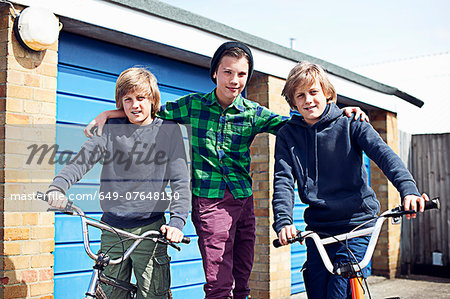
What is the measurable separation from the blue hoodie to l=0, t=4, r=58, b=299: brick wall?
173 cm

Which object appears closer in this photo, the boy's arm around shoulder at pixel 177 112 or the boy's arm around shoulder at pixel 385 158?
the boy's arm around shoulder at pixel 385 158

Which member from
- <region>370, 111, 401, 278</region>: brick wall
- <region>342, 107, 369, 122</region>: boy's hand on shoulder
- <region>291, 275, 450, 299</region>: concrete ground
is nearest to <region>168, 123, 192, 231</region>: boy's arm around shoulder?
<region>342, 107, 369, 122</region>: boy's hand on shoulder

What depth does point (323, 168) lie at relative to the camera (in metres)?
2.90

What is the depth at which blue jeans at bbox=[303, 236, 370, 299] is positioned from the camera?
2.63 m

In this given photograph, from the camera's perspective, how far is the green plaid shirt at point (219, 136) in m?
3.22

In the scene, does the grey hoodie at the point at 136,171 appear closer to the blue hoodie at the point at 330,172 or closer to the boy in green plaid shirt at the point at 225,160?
the boy in green plaid shirt at the point at 225,160

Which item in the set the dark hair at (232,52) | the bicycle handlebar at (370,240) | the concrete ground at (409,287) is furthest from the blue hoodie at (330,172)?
the concrete ground at (409,287)

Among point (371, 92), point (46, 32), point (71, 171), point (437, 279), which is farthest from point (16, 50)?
point (437, 279)

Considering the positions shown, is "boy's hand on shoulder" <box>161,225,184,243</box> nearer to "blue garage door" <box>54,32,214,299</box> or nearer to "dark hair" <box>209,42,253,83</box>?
"dark hair" <box>209,42,253,83</box>

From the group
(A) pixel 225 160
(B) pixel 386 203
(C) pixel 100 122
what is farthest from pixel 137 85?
(B) pixel 386 203

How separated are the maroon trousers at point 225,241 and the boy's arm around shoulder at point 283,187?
1.36 feet

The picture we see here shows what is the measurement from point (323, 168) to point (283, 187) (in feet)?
0.82

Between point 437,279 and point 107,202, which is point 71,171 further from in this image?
point 437,279

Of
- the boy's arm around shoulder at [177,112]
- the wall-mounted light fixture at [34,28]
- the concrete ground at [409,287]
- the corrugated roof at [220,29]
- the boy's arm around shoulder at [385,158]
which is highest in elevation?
the corrugated roof at [220,29]
